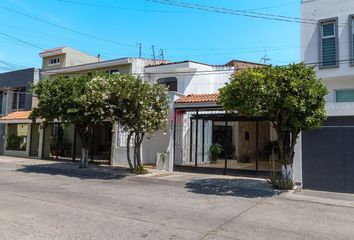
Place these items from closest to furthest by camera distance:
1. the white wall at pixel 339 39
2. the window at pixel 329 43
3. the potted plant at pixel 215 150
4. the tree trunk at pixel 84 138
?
the white wall at pixel 339 39 < the window at pixel 329 43 < the potted plant at pixel 215 150 < the tree trunk at pixel 84 138

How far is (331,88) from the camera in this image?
1781cm

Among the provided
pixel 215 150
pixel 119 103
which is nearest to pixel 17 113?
pixel 119 103

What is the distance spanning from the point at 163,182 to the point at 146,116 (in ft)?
10.5

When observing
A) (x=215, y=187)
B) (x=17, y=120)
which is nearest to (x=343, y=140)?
(x=215, y=187)

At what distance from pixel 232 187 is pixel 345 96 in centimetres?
807

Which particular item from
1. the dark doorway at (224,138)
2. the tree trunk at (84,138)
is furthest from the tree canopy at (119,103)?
the dark doorway at (224,138)

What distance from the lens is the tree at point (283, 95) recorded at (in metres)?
12.3

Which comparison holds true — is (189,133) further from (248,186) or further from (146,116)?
(248,186)

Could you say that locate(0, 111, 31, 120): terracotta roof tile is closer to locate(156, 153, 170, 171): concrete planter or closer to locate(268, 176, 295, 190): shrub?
locate(156, 153, 170, 171): concrete planter

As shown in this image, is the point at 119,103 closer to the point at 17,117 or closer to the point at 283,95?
the point at 283,95

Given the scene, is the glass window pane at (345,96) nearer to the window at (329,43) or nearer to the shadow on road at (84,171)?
the window at (329,43)

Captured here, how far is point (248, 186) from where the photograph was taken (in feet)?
46.1

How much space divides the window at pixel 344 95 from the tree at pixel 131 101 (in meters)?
8.67

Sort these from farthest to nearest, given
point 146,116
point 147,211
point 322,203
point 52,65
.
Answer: point 52,65
point 146,116
point 322,203
point 147,211
